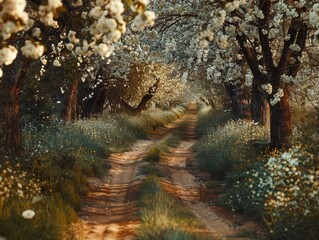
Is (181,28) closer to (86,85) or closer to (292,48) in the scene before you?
(292,48)

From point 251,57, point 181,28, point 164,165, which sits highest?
point 181,28

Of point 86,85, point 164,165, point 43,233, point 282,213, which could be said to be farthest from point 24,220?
point 86,85

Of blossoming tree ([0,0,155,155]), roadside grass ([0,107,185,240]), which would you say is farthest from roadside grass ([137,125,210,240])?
blossoming tree ([0,0,155,155])

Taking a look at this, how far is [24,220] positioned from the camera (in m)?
7.95

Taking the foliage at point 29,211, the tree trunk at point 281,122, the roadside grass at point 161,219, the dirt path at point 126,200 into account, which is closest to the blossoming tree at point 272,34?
the tree trunk at point 281,122

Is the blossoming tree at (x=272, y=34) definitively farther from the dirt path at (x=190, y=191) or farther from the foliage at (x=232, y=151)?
→ the dirt path at (x=190, y=191)

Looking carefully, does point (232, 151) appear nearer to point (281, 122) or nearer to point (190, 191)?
point (281, 122)

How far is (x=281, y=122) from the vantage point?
567 inches

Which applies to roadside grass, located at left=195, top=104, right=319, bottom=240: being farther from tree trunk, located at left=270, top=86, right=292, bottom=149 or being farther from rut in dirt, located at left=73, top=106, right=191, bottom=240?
rut in dirt, located at left=73, top=106, right=191, bottom=240

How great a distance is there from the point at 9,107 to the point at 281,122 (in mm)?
7533

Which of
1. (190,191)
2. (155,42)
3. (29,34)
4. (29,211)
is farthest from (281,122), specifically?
(29,211)

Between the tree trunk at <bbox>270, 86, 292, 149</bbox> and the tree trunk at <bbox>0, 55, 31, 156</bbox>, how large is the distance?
283 inches

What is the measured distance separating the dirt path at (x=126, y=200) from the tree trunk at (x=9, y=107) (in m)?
2.25

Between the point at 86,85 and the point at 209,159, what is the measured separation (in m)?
13.0
